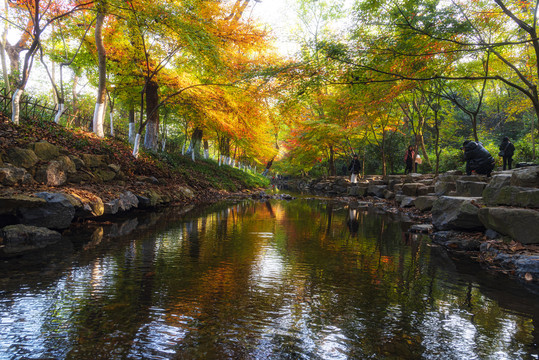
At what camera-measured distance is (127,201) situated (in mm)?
8727

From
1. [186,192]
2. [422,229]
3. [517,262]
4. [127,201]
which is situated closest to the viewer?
[517,262]

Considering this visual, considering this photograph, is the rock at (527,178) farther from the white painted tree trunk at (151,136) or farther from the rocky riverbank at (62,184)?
the white painted tree trunk at (151,136)

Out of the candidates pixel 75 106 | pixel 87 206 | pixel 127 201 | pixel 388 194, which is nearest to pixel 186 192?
pixel 127 201

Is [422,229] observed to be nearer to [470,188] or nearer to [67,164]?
[470,188]

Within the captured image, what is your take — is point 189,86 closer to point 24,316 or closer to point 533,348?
point 24,316

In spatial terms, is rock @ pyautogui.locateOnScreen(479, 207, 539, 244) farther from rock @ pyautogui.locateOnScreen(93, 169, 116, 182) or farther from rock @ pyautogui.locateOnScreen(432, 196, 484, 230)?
rock @ pyautogui.locateOnScreen(93, 169, 116, 182)

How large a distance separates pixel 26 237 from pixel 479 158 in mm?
12536

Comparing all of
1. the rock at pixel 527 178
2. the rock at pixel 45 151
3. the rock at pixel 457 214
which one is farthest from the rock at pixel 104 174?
the rock at pixel 527 178

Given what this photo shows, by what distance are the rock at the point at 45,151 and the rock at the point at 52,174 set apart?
14.5 inches

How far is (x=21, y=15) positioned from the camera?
12.9 m

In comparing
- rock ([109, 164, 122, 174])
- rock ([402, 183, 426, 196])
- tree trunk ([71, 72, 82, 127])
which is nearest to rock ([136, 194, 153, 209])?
rock ([109, 164, 122, 174])

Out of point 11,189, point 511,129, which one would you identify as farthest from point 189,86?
point 511,129

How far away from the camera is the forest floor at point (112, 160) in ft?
23.4

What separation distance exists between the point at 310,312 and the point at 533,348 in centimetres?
185
